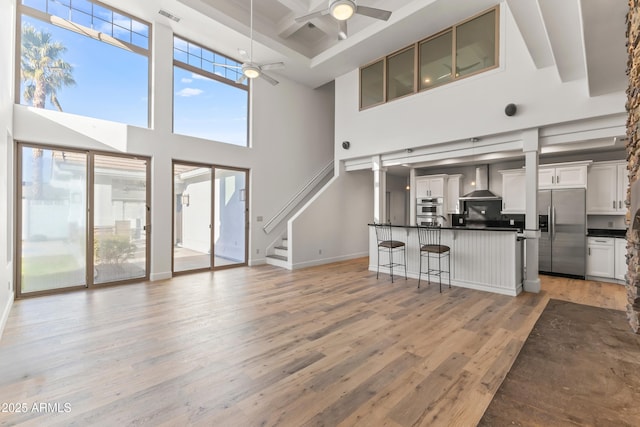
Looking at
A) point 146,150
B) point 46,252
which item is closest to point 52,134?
point 146,150

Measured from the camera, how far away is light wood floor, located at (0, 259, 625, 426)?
191 cm

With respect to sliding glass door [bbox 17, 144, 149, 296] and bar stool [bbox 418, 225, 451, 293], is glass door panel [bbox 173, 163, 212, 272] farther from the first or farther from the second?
bar stool [bbox 418, 225, 451, 293]

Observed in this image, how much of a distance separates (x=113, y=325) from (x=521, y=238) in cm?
596

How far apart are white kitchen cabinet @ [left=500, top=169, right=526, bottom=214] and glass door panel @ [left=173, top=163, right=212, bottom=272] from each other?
6745mm

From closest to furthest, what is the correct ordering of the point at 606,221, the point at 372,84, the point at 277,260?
the point at 606,221
the point at 277,260
the point at 372,84

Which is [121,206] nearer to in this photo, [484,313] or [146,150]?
[146,150]

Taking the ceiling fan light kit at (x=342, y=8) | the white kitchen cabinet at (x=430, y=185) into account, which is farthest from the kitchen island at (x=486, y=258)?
the ceiling fan light kit at (x=342, y=8)

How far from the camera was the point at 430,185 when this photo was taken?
7.93m

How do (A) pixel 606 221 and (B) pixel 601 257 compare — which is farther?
(A) pixel 606 221

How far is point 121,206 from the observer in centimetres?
527

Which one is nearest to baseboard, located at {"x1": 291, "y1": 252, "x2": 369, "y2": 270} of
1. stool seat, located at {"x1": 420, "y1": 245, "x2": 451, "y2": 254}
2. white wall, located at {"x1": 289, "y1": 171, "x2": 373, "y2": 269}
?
white wall, located at {"x1": 289, "y1": 171, "x2": 373, "y2": 269}

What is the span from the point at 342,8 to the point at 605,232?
6278mm

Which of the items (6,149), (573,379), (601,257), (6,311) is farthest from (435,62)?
(6,311)

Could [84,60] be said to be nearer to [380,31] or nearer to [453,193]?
[380,31]
